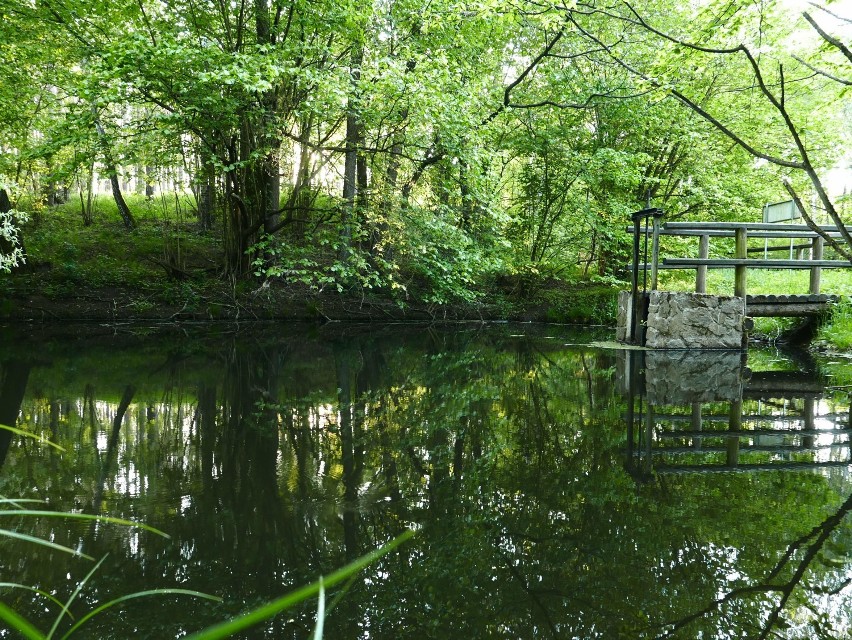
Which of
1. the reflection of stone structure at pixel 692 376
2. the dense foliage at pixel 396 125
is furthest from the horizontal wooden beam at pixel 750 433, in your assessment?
the dense foliage at pixel 396 125

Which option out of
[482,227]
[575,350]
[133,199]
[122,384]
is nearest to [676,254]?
[482,227]

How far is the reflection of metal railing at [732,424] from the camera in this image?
401 cm

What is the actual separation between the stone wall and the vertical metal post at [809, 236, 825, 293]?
1.46 meters

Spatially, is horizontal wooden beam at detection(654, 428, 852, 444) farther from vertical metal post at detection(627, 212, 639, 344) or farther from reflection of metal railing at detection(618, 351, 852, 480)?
vertical metal post at detection(627, 212, 639, 344)

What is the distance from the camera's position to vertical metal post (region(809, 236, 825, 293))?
1052cm

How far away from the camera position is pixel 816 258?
1062cm

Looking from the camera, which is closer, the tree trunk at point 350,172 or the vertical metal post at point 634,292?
the vertical metal post at point 634,292

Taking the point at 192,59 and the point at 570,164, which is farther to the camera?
the point at 570,164

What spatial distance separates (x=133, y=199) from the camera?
22.7 metres

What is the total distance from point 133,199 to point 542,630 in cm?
2381

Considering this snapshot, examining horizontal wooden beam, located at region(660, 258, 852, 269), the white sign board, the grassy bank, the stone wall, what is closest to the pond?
the stone wall

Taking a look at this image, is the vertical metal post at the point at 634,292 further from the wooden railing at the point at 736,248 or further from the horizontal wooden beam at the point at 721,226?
the horizontal wooden beam at the point at 721,226

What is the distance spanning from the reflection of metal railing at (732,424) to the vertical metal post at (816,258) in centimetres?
366

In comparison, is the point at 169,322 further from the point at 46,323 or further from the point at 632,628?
the point at 632,628
